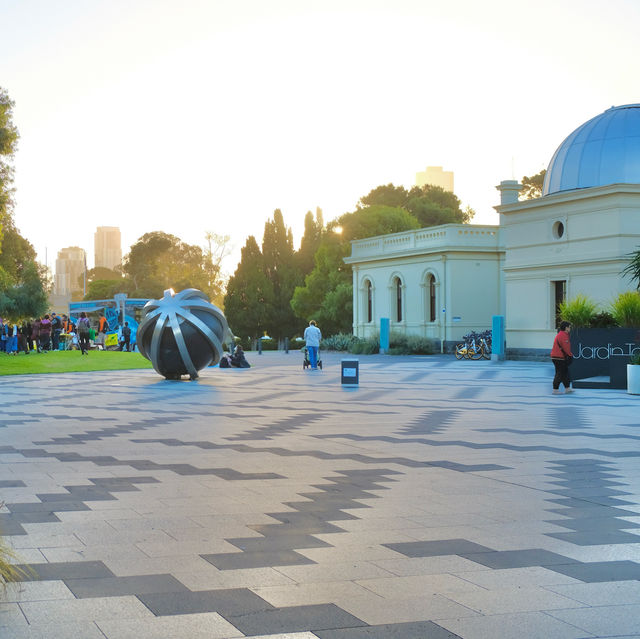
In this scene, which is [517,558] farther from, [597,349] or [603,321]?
[603,321]

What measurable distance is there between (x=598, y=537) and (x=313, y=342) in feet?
82.6

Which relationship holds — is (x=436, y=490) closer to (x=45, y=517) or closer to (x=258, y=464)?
(x=258, y=464)

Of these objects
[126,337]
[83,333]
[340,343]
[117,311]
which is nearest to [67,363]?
[83,333]

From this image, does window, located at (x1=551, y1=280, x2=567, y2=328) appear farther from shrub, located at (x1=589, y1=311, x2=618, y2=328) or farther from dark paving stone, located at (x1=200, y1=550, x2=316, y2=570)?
dark paving stone, located at (x1=200, y1=550, x2=316, y2=570)

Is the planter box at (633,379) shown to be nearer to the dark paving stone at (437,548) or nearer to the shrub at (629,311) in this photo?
the shrub at (629,311)

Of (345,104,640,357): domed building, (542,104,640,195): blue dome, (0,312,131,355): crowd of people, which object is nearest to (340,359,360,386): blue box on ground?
(345,104,640,357): domed building

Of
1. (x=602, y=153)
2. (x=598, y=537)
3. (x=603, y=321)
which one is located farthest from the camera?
(x=602, y=153)

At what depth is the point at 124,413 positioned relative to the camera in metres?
16.6

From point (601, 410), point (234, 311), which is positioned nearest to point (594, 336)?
point (601, 410)

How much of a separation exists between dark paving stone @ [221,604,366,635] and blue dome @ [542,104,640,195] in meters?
32.8

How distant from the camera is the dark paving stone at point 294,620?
187 inches

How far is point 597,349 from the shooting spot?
2456 centimetres

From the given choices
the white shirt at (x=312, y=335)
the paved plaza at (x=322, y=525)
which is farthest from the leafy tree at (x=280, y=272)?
the paved plaza at (x=322, y=525)

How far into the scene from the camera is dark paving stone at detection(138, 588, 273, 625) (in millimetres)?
5043
